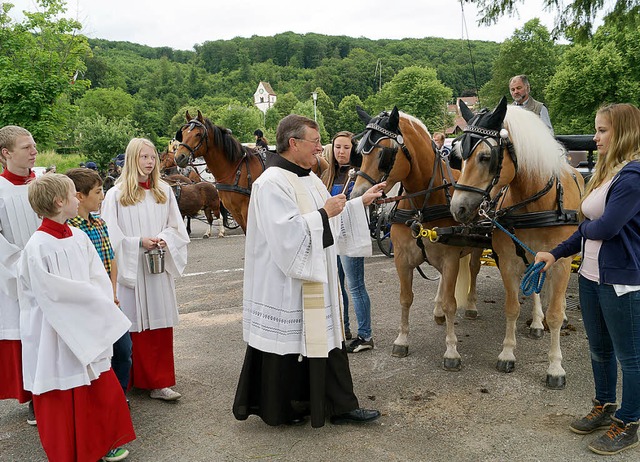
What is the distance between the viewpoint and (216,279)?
8500 millimetres

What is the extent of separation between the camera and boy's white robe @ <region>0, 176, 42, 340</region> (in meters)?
3.59

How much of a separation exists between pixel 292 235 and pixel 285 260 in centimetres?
16

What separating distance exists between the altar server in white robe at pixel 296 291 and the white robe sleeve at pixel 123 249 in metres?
1.01

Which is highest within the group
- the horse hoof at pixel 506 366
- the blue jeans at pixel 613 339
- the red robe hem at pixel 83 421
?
the blue jeans at pixel 613 339

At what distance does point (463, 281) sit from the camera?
569 centimetres

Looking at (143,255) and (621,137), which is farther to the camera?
(143,255)

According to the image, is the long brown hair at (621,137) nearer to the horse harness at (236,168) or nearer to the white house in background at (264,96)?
the horse harness at (236,168)

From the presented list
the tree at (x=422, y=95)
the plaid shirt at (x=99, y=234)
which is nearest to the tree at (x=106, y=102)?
the tree at (x=422, y=95)

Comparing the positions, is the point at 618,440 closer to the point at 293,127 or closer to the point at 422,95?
the point at 293,127

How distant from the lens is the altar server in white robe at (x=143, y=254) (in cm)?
393

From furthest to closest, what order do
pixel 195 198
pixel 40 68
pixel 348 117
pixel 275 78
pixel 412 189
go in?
pixel 275 78
pixel 348 117
pixel 40 68
pixel 195 198
pixel 412 189

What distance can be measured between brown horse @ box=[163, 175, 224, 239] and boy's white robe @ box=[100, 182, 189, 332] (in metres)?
8.47

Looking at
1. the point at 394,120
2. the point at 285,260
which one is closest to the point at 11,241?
the point at 285,260

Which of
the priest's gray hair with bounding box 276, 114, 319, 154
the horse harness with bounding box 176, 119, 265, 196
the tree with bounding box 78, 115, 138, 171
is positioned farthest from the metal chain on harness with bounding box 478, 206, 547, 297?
the tree with bounding box 78, 115, 138, 171
